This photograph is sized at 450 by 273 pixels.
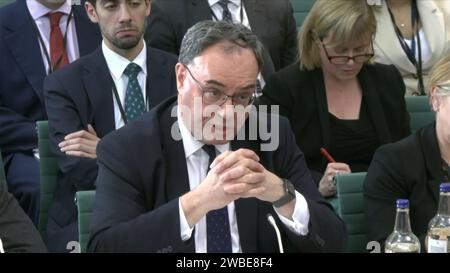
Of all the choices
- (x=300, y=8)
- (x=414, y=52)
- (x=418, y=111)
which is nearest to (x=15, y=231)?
(x=418, y=111)

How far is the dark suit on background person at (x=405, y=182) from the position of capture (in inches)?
119

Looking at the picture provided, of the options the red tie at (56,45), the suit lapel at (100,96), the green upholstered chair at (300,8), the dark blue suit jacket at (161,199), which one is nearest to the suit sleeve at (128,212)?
the dark blue suit jacket at (161,199)

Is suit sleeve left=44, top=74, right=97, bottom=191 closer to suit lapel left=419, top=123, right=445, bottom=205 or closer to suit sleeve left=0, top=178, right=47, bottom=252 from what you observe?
suit sleeve left=0, top=178, right=47, bottom=252

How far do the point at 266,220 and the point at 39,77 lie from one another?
2148 mm

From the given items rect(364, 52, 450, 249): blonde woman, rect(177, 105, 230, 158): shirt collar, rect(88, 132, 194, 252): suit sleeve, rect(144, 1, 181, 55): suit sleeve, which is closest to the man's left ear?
rect(364, 52, 450, 249): blonde woman

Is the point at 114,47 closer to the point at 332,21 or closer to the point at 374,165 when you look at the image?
the point at 332,21

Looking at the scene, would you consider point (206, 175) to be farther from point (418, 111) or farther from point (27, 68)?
point (27, 68)

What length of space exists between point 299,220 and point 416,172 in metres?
0.73

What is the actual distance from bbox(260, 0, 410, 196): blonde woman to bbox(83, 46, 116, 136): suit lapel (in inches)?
27.3

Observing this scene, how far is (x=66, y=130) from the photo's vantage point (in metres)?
3.92

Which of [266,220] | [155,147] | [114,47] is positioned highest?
[114,47]

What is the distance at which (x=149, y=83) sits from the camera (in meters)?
4.10
